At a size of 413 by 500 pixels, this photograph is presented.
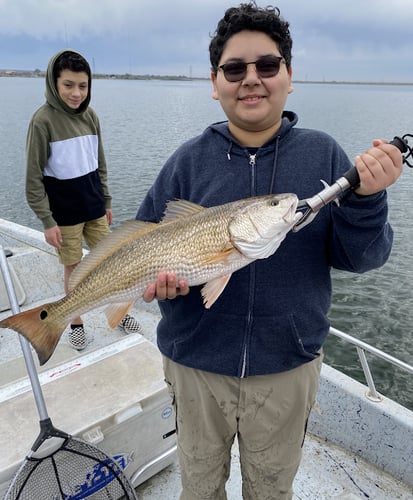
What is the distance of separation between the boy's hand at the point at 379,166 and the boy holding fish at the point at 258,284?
18 cm

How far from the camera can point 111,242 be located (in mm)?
2684

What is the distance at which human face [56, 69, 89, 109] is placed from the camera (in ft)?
14.9

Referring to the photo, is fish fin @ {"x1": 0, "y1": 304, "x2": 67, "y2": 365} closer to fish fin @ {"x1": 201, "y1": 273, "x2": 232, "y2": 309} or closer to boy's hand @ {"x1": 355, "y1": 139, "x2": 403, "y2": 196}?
fish fin @ {"x1": 201, "y1": 273, "x2": 232, "y2": 309}

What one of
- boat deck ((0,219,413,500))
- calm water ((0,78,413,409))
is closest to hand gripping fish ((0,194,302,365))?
boat deck ((0,219,413,500))

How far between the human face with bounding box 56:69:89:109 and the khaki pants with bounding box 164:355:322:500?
3.26 m

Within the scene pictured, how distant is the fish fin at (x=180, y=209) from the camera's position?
2.40 meters

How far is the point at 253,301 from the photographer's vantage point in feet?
7.49

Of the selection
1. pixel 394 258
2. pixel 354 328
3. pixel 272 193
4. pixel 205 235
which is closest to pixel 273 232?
pixel 272 193

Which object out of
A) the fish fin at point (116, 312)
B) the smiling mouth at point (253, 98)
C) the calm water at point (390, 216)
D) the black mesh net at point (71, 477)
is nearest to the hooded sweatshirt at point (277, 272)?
the smiling mouth at point (253, 98)

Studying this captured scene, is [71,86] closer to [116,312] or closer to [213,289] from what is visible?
[116,312]

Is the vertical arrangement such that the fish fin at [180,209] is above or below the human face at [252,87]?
below

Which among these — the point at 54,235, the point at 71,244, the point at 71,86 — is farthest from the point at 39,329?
the point at 71,86

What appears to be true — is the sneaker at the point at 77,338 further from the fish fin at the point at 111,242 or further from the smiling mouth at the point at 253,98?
the smiling mouth at the point at 253,98

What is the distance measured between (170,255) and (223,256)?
0.31 meters
